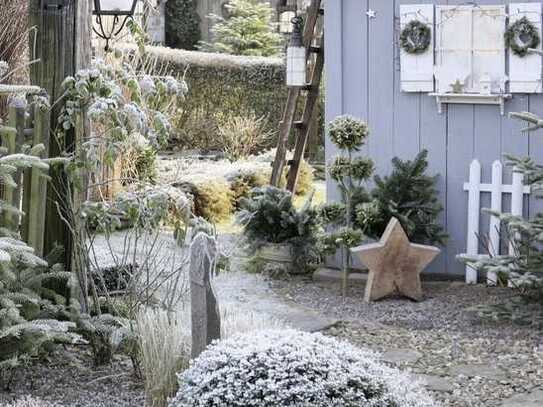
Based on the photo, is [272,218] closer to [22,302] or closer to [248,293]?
[248,293]

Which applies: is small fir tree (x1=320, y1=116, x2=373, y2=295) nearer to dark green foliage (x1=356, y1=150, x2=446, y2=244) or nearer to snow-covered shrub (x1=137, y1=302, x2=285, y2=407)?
dark green foliage (x1=356, y1=150, x2=446, y2=244)

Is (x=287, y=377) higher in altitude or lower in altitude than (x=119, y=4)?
lower

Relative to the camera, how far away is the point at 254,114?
53.4 feet

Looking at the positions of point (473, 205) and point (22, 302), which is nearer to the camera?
point (22, 302)

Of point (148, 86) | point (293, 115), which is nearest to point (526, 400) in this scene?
point (148, 86)

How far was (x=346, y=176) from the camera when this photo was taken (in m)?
8.24

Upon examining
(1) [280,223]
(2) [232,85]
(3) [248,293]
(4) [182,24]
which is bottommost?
(3) [248,293]

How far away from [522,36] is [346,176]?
66.4 inches

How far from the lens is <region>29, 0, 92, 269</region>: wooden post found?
19.6ft

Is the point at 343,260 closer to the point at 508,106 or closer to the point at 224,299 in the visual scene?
the point at 224,299

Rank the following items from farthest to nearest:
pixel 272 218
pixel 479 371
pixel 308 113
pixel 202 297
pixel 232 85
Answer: pixel 232 85 < pixel 308 113 < pixel 272 218 < pixel 479 371 < pixel 202 297

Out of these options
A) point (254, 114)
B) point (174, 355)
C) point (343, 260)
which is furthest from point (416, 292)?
point (254, 114)

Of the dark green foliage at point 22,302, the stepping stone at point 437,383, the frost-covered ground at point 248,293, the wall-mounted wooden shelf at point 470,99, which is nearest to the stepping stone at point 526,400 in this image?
the stepping stone at point 437,383

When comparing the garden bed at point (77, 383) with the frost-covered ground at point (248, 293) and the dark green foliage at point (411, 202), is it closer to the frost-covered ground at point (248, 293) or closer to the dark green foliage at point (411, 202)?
the frost-covered ground at point (248, 293)
